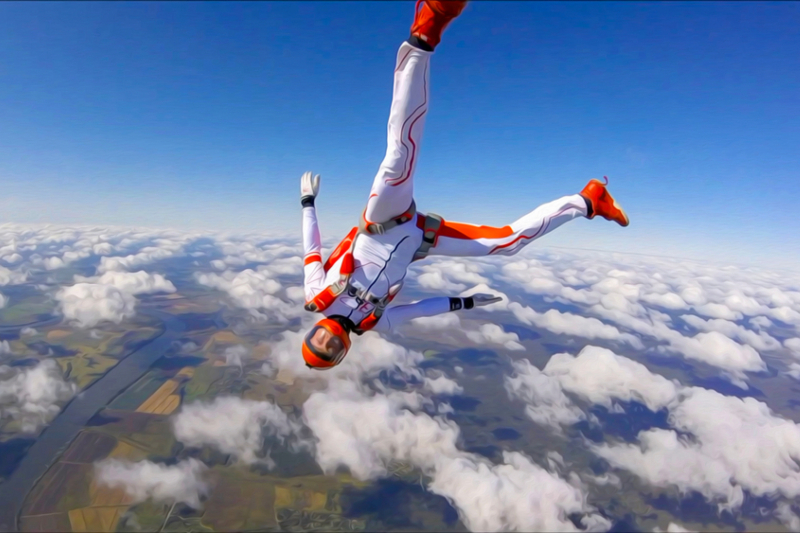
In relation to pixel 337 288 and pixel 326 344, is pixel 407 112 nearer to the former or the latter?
pixel 337 288

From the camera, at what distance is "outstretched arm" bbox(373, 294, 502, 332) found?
3.71 metres

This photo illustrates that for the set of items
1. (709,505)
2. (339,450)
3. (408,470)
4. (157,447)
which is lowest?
(709,505)

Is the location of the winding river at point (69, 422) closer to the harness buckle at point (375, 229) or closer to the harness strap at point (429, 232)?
the harness buckle at point (375, 229)

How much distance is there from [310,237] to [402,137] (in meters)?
1.59

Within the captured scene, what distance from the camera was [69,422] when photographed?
56594 mm

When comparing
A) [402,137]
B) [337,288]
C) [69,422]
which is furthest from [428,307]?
[69,422]

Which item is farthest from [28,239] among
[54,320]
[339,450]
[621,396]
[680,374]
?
[680,374]

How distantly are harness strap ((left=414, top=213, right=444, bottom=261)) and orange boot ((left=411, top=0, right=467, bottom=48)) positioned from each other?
1.46m

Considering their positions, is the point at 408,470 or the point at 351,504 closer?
the point at 351,504

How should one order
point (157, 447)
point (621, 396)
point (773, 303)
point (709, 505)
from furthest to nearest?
point (773, 303) → point (621, 396) → point (709, 505) → point (157, 447)

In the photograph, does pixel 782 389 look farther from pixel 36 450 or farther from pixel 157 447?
pixel 36 450

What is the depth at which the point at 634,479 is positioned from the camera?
62.2 meters

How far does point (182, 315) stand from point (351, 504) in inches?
2944

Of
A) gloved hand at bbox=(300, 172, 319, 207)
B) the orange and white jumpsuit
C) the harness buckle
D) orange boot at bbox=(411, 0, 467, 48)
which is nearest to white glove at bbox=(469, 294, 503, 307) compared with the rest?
the orange and white jumpsuit
